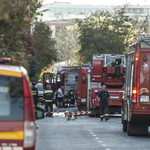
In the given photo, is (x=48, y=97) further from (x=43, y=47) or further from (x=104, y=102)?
(x=43, y=47)

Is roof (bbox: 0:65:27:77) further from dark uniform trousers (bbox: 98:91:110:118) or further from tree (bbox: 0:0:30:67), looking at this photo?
dark uniform trousers (bbox: 98:91:110:118)

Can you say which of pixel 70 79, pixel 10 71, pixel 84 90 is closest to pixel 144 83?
pixel 10 71

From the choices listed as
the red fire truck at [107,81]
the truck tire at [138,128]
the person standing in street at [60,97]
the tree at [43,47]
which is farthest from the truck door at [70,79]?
the truck tire at [138,128]

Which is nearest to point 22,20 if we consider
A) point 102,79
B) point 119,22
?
point 102,79

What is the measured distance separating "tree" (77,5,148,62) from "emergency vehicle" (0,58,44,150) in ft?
136

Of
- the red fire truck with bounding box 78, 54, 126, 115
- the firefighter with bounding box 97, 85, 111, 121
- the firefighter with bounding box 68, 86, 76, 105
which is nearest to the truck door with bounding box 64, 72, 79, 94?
the firefighter with bounding box 68, 86, 76, 105

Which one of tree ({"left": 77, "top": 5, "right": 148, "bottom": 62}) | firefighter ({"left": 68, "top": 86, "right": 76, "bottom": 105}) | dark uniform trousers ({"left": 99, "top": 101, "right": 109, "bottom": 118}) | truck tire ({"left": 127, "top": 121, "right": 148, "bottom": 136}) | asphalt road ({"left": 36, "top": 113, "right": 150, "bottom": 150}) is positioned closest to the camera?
asphalt road ({"left": 36, "top": 113, "right": 150, "bottom": 150})

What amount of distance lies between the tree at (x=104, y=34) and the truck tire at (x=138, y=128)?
32.8 meters

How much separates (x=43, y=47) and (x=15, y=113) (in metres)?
40.8

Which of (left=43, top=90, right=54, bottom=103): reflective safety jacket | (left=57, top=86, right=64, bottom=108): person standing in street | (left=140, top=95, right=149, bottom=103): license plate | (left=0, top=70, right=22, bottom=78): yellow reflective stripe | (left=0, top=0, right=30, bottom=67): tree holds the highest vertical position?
(left=0, top=0, right=30, bottom=67): tree

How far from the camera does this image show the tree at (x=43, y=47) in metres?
44.7

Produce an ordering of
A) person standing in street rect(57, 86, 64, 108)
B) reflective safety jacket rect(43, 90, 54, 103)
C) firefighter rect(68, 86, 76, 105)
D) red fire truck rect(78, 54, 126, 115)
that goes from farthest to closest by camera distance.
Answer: person standing in street rect(57, 86, 64, 108)
firefighter rect(68, 86, 76, 105)
red fire truck rect(78, 54, 126, 115)
reflective safety jacket rect(43, 90, 54, 103)

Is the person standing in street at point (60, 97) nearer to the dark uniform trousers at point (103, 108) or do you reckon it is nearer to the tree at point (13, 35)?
the dark uniform trousers at point (103, 108)

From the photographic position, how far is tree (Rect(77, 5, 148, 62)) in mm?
48188
